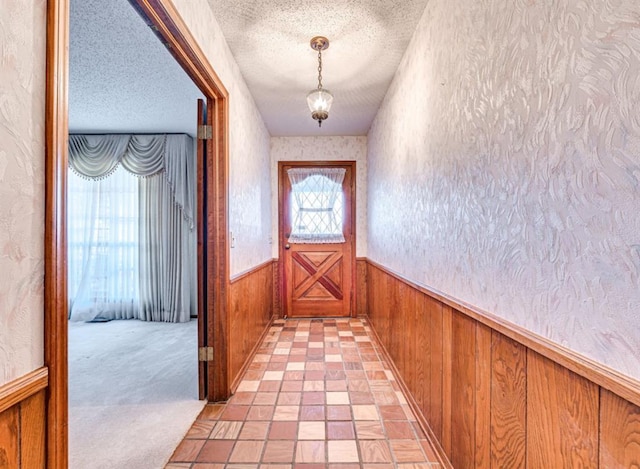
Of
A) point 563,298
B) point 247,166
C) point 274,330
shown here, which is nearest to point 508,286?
point 563,298

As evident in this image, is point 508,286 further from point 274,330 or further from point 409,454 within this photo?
point 274,330

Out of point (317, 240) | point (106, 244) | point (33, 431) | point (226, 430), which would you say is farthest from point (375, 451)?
point (106, 244)

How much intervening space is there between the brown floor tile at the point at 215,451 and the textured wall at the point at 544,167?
1.34 meters

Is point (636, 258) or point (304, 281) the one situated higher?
point (636, 258)

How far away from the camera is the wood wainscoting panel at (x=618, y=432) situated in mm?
608

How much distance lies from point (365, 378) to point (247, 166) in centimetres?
199

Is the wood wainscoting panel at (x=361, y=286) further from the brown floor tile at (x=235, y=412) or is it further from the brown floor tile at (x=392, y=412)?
the brown floor tile at (x=235, y=412)

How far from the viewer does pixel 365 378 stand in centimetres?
239

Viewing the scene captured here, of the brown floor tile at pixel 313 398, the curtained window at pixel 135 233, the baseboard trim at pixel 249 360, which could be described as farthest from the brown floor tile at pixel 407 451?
the curtained window at pixel 135 233

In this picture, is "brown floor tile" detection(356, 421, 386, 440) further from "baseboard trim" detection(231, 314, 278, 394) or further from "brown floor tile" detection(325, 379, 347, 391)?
"baseboard trim" detection(231, 314, 278, 394)

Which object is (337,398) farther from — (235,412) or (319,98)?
(319,98)

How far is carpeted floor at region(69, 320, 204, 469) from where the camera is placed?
1618 mm

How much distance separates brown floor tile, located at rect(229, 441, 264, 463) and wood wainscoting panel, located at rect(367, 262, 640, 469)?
2.87 feet

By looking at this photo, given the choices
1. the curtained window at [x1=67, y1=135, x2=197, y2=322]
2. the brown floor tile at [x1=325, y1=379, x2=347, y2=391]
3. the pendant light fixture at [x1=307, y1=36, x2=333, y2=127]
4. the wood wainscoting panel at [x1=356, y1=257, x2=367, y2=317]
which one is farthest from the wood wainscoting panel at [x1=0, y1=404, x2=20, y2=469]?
the wood wainscoting panel at [x1=356, y1=257, x2=367, y2=317]
